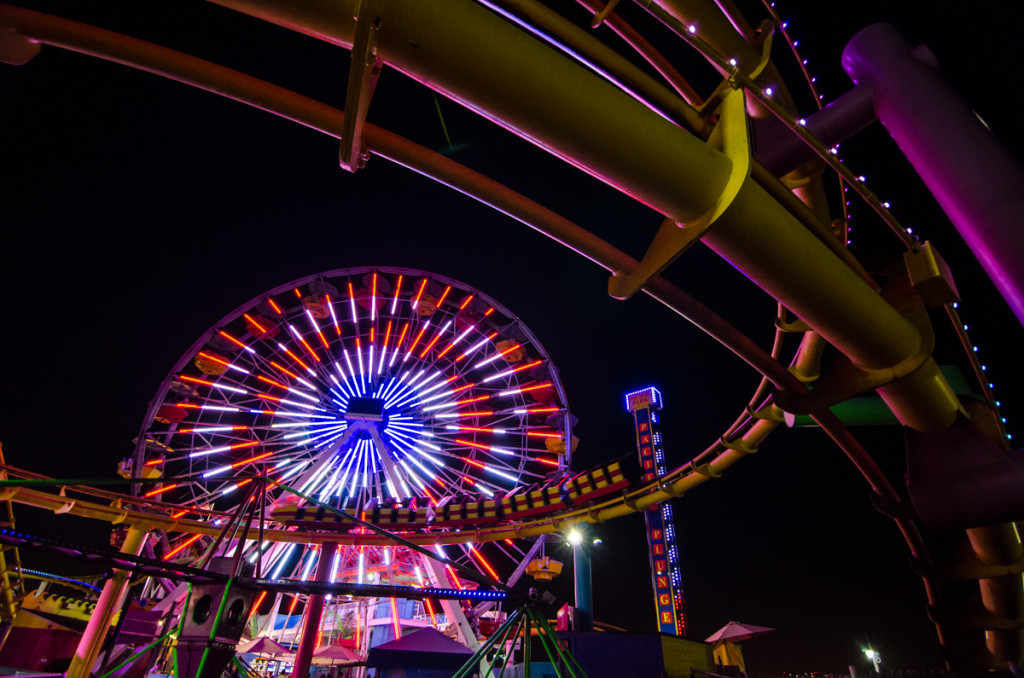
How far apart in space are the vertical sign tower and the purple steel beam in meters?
17.3

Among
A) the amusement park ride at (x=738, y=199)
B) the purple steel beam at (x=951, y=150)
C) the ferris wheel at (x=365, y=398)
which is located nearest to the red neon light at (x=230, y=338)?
the ferris wheel at (x=365, y=398)

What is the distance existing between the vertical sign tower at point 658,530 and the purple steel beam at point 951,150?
17258 mm

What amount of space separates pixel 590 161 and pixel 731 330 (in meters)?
2.06

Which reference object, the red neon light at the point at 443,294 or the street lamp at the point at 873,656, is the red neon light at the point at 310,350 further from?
the street lamp at the point at 873,656

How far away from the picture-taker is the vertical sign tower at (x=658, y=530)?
22.4 meters

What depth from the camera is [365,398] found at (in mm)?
21875

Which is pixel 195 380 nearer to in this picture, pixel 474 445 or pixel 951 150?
pixel 474 445

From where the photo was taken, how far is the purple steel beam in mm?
2309

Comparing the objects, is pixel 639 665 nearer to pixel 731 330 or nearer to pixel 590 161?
pixel 731 330

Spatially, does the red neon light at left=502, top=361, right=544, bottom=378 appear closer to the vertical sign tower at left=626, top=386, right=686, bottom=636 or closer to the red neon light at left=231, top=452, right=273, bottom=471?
the vertical sign tower at left=626, top=386, right=686, bottom=636

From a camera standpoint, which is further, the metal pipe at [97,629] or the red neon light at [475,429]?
the red neon light at [475,429]

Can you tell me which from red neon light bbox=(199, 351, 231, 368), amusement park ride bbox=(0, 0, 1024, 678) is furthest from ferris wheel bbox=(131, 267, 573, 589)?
amusement park ride bbox=(0, 0, 1024, 678)

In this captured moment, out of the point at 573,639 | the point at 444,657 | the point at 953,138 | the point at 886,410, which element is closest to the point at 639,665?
the point at 573,639

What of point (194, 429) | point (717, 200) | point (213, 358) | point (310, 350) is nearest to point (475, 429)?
point (310, 350)
